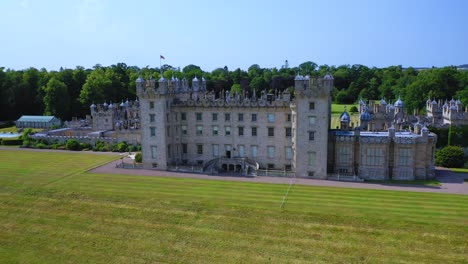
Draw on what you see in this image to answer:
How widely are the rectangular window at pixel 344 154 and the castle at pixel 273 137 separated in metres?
0.13

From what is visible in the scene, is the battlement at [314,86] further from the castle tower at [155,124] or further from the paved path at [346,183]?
the castle tower at [155,124]

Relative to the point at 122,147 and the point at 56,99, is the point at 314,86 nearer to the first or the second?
the point at 122,147

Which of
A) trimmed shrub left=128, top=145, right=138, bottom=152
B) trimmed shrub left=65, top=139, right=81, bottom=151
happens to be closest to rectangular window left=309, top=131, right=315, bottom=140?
trimmed shrub left=128, top=145, right=138, bottom=152

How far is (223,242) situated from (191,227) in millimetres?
4493

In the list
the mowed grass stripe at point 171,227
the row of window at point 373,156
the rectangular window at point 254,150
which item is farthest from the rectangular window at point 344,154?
the mowed grass stripe at point 171,227

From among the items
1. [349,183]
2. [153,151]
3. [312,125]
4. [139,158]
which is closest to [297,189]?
[349,183]

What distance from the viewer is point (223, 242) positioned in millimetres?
35344

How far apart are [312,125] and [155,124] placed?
22.7m

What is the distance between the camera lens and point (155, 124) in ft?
204

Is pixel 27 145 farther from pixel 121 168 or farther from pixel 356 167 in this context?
pixel 356 167

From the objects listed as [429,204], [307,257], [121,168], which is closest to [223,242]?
[307,257]

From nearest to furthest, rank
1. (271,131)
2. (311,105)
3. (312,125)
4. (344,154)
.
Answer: (311,105) < (312,125) < (344,154) < (271,131)

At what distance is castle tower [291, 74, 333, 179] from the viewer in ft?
180

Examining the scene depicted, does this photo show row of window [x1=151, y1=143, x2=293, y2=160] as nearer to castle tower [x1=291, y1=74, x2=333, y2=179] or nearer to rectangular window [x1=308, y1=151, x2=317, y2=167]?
castle tower [x1=291, y1=74, x2=333, y2=179]
